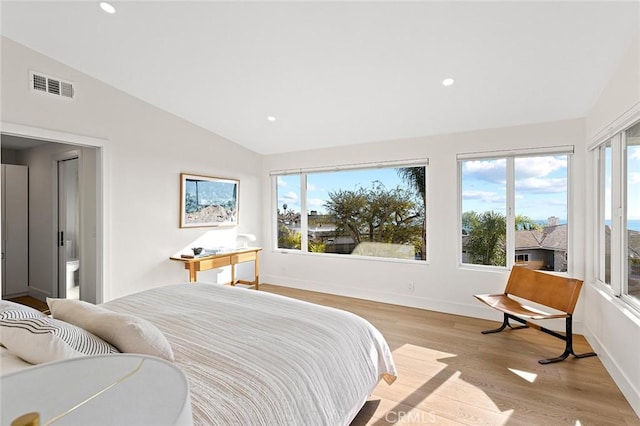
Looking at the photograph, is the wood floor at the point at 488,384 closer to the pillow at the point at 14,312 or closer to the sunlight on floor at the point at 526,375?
the sunlight on floor at the point at 526,375

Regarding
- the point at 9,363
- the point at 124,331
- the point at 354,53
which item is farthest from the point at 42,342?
the point at 354,53

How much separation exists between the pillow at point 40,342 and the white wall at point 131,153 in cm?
254

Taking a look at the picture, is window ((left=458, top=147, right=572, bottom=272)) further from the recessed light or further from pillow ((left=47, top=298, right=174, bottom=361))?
the recessed light

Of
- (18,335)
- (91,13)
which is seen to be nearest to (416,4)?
(91,13)

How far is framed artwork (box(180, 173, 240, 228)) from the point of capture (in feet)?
13.5

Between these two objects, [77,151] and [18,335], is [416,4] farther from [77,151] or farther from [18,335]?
[77,151]

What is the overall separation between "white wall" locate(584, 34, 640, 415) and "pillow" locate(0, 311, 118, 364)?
3.10 m

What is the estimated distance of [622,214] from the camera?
2.46 metres

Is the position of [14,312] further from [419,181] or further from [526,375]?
[419,181]

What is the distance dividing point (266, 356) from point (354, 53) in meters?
2.33

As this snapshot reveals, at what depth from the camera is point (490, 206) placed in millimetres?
3666

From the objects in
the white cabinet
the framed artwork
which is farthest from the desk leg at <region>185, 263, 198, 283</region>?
the white cabinet

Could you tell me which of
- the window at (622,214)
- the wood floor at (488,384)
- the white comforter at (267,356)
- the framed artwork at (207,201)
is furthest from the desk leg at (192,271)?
the window at (622,214)

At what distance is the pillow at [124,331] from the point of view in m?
1.25
